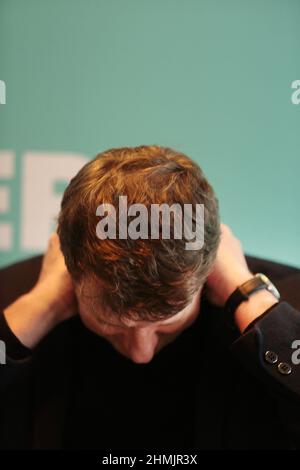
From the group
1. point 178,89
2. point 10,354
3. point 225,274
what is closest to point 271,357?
point 225,274

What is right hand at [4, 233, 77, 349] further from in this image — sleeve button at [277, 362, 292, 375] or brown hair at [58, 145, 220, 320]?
sleeve button at [277, 362, 292, 375]

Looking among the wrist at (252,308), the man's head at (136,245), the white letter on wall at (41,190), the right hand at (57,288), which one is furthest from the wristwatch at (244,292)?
the white letter on wall at (41,190)

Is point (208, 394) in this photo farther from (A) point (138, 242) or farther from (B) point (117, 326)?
(A) point (138, 242)

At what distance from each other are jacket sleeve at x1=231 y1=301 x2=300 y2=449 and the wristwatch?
4 centimetres

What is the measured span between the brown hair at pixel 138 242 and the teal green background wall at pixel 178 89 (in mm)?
447

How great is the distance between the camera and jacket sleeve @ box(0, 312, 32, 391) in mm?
669

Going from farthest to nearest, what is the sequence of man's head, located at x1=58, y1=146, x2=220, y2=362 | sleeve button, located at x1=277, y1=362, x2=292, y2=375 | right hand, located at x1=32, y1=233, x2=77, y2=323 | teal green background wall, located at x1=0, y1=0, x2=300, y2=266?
teal green background wall, located at x1=0, y1=0, x2=300, y2=266, right hand, located at x1=32, y1=233, x2=77, y2=323, sleeve button, located at x1=277, y1=362, x2=292, y2=375, man's head, located at x1=58, y1=146, x2=220, y2=362

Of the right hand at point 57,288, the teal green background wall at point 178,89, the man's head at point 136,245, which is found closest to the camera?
the man's head at point 136,245

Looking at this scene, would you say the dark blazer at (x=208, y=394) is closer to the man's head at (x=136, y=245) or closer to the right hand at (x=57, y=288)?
the right hand at (x=57, y=288)

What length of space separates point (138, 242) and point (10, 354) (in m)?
0.33

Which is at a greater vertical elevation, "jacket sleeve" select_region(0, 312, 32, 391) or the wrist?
the wrist

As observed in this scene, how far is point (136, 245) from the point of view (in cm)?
47

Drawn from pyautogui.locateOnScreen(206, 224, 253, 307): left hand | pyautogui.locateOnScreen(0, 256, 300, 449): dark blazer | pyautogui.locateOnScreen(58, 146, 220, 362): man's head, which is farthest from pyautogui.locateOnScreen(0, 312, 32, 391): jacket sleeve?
pyautogui.locateOnScreen(206, 224, 253, 307): left hand

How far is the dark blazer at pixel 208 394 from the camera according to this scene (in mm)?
709
